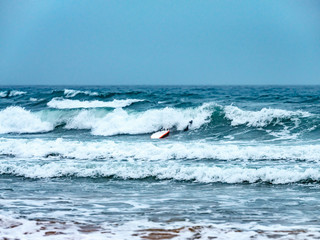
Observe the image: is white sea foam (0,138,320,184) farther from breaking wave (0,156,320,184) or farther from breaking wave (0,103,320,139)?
breaking wave (0,103,320,139)

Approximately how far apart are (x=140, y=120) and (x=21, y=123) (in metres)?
6.10

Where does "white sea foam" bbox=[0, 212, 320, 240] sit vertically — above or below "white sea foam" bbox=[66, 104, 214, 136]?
below

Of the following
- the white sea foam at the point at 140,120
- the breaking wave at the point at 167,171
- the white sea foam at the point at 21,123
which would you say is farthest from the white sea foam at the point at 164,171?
the white sea foam at the point at 21,123

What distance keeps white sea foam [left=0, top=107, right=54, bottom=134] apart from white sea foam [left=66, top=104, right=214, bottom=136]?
130cm

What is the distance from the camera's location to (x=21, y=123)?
20375 millimetres

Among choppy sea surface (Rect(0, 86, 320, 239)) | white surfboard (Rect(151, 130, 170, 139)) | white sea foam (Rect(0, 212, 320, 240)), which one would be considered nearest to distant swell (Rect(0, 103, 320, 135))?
choppy sea surface (Rect(0, 86, 320, 239))

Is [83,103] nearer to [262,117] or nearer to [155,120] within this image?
[155,120]

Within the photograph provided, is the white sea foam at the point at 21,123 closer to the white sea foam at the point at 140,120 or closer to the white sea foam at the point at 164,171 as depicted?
the white sea foam at the point at 140,120

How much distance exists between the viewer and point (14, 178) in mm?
9375

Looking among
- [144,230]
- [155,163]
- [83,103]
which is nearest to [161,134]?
[155,163]

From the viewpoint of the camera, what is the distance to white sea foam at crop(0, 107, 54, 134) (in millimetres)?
19691

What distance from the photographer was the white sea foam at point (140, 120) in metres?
18.0

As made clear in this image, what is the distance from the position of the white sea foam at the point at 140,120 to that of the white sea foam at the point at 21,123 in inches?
51.3

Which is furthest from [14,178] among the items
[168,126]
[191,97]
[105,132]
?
[191,97]
